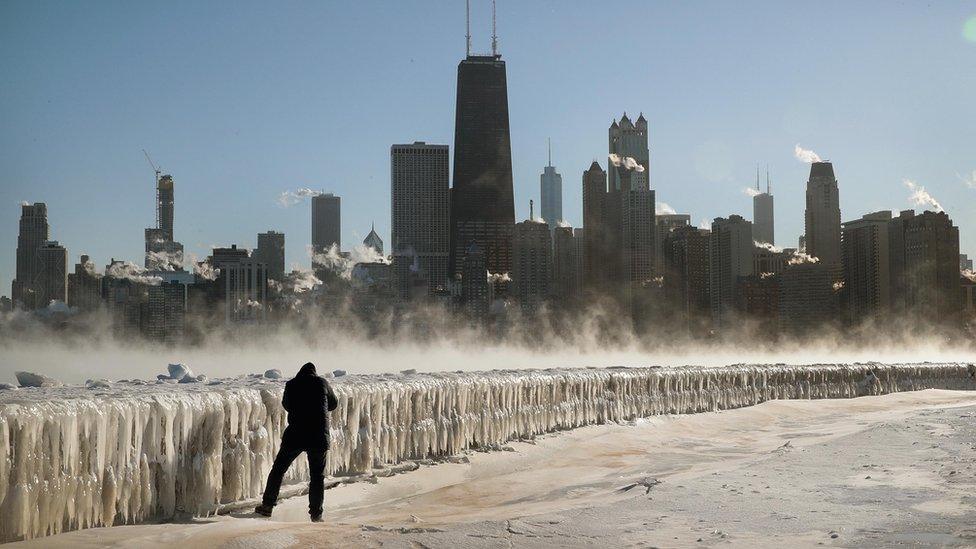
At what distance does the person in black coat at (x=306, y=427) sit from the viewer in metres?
12.2

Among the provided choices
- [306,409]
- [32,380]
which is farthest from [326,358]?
[306,409]

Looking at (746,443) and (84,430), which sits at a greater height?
(84,430)

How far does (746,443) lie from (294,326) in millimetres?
101960

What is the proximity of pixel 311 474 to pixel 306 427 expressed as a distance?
0.59 meters

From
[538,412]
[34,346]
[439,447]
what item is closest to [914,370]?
[538,412]

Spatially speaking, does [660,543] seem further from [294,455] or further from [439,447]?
[439,447]

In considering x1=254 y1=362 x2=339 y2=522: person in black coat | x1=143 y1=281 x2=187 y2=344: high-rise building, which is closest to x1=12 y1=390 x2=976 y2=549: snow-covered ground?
x1=254 y1=362 x2=339 y2=522: person in black coat

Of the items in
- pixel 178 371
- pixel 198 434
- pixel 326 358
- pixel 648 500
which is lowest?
pixel 326 358

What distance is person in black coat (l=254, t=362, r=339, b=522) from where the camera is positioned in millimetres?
12227

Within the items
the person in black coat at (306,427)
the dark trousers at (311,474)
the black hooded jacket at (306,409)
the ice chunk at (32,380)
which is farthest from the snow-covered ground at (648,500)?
the ice chunk at (32,380)

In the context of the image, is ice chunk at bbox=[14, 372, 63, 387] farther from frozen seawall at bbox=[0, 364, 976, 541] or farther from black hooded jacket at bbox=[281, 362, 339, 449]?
black hooded jacket at bbox=[281, 362, 339, 449]

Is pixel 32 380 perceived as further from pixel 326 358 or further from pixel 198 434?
pixel 326 358

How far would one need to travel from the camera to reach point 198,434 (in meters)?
12.1

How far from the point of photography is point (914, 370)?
4188 centimetres
